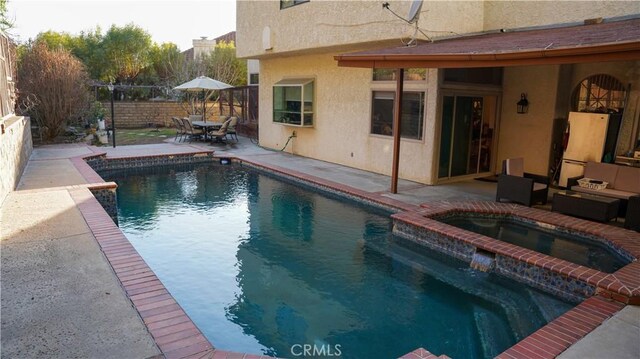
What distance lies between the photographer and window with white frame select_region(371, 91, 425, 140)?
1112 cm

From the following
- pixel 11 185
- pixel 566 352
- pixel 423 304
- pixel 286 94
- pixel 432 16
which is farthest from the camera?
pixel 286 94

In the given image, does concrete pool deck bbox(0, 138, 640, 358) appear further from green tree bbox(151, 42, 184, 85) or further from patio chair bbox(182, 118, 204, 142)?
green tree bbox(151, 42, 184, 85)

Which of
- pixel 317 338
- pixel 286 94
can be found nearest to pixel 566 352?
pixel 317 338

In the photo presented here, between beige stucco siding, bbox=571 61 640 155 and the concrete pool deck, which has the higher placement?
beige stucco siding, bbox=571 61 640 155

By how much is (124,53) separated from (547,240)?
1110 inches

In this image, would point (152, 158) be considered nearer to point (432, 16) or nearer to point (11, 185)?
point (11, 185)

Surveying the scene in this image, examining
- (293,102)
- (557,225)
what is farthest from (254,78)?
(557,225)

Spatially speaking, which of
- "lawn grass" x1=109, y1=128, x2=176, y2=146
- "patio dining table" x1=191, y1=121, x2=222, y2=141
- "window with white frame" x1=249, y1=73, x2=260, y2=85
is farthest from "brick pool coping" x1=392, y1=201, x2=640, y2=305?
"window with white frame" x1=249, y1=73, x2=260, y2=85

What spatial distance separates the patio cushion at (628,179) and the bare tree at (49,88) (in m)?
17.8

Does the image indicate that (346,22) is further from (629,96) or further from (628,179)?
(628,179)

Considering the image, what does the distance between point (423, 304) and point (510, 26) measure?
8.34 metres

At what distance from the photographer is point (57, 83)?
1661 cm

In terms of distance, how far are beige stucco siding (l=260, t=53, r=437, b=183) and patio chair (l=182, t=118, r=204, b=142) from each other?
3944mm

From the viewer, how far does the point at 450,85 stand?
35.3ft
